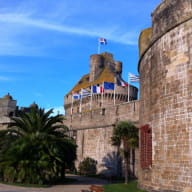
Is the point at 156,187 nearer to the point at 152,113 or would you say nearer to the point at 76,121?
the point at 152,113

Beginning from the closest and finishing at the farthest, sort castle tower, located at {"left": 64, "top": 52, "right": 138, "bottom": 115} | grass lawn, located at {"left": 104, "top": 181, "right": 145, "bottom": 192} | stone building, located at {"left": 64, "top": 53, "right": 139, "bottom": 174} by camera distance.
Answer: grass lawn, located at {"left": 104, "top": 181, "right": 145, "bottom": 192}, stone building, located at {"left": 64, "top": 53, "right": 139, "bottom": 174}, castle tower, located at {"left": 64, "top": 52, "right": 138, "bottom": 115}

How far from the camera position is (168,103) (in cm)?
1196

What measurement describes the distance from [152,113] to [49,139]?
803 cm

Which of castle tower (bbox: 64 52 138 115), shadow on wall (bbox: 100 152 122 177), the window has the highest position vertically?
castle tower (bbox: 64 52 138 115)

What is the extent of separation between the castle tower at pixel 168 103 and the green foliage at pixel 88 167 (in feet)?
49.2

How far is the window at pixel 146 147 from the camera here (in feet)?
43.3

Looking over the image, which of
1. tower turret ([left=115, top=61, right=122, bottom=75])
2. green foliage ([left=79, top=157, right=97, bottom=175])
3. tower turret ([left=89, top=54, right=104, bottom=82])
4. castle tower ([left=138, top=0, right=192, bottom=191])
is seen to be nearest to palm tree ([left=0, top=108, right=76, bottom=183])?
castle tower ([left=138, top=0, right=192, bottom=191])

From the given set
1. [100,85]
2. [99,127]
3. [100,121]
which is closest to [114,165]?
[99,127]

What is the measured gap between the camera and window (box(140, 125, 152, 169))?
43.3ft

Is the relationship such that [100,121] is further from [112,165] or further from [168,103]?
[168,103]

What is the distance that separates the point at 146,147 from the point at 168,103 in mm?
2906

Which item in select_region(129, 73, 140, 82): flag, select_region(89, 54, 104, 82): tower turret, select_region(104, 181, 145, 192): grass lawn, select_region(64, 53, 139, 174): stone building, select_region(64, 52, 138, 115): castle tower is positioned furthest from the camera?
select_region(89, 54, 104, 82): tower turret

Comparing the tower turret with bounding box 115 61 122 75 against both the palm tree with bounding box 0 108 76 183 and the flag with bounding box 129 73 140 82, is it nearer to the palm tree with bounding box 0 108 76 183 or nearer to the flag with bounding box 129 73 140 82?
the flag with bounding box 129 73 140 82

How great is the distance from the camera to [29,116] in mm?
19328
